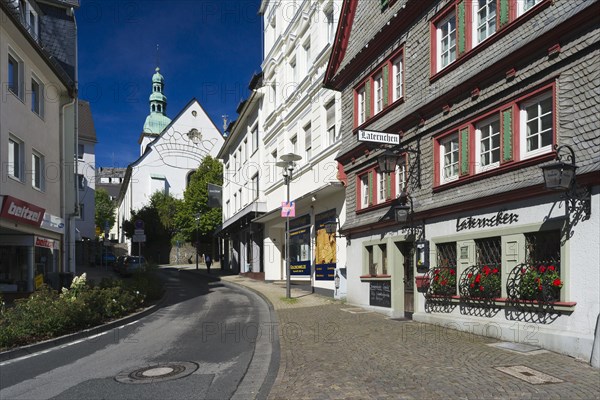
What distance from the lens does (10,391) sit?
679cm

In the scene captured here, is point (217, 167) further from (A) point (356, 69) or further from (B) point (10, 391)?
(B) point (10, 391)

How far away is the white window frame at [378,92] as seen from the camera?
48.8 ft

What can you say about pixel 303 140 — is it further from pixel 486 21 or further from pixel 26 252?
pixel 486 21

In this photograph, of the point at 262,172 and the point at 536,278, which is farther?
the point at 262,172

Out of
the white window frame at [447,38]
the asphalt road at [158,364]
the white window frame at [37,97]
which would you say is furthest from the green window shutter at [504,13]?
the white window frame at [37,97]

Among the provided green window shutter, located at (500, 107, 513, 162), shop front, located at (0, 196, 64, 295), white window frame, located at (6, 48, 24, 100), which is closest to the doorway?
green window shutter, located at (500, 107, 513, 162)

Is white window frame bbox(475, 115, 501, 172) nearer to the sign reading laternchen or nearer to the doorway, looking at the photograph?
the sign reading laternchen

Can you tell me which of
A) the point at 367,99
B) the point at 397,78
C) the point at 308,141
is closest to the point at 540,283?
the point at 397,78

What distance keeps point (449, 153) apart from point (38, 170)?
573 inches

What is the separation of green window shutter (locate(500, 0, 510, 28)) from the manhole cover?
8.20m

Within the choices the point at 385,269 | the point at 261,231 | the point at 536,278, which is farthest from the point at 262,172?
the point at 536,278

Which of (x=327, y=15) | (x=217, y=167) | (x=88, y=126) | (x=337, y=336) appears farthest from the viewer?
(x=217, y=167)

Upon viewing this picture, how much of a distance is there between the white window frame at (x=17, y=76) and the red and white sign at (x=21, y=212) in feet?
11.6

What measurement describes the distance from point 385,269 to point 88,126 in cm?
3647
